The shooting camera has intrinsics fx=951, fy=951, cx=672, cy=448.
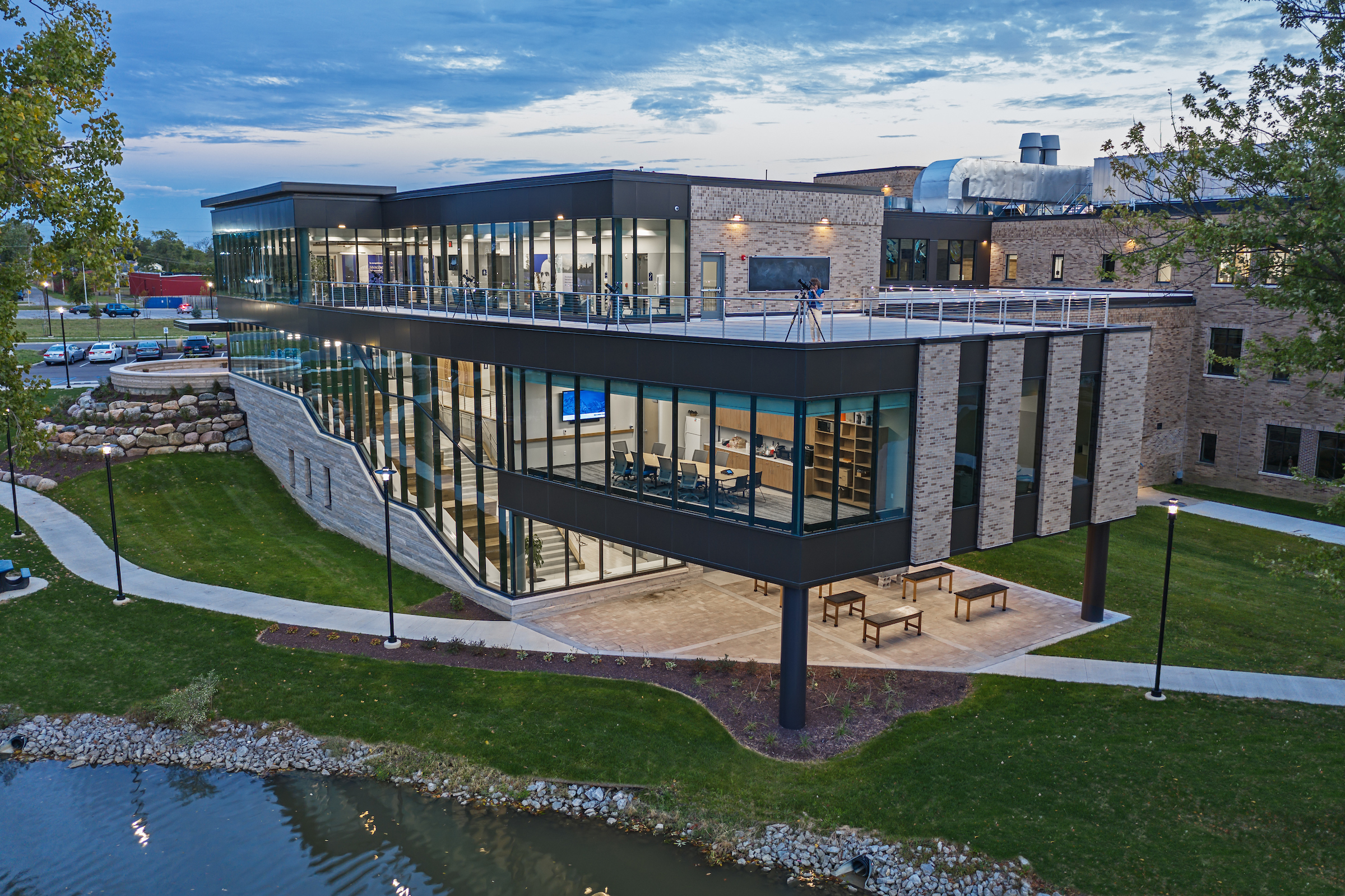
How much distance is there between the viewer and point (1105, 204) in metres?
41.4

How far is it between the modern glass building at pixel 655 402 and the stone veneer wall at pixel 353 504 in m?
0.14

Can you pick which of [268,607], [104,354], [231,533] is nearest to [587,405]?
[268,607]

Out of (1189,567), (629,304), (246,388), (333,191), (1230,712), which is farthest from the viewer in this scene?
(246,388)

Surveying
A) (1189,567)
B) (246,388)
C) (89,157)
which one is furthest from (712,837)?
(246,388)

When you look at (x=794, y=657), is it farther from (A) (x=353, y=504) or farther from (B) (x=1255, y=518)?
(B) (x=1255, y=518)

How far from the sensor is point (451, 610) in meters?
24.6

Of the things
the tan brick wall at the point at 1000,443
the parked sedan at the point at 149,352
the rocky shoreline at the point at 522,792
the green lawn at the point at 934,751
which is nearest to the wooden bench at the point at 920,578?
the green lawn at the point at 934,751

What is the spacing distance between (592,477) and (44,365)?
5329 cm

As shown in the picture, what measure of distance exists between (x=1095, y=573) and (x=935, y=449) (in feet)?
24.9

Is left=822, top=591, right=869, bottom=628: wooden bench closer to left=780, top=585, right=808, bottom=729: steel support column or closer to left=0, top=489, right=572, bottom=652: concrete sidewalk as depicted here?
left=780, top=585, right=808, bottom=729: steel support column

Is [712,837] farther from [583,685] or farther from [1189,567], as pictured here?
[1189,567]

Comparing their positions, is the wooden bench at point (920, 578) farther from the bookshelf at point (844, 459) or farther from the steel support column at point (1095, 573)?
the bookshelf at point (844, 459)

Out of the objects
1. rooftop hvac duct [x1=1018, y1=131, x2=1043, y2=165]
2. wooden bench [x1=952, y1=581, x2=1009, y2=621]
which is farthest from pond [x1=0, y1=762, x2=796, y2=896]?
rooftop hvac duct [x1=1018, y1=131, x2=1043, y2=165]

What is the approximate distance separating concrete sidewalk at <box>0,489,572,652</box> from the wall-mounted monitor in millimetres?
5392
